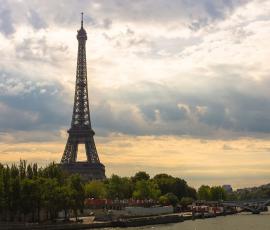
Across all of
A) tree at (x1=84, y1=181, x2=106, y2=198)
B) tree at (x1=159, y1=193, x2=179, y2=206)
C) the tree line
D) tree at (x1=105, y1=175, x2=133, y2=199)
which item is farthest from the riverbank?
tree at (x1=84, y1=181, x2=106, y2=198)

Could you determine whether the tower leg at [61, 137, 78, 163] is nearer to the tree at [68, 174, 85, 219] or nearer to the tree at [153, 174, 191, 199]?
the tree at [153, 174, 191, 199]

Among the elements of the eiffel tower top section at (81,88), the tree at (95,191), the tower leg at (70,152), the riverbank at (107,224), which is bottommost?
the riverbank at (107,224)

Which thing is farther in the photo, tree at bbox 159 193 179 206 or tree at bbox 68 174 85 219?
tree at bbox 159 193 179 206

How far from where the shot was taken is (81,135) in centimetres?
17225

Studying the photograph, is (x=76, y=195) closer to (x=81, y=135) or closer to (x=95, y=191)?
(x=95, y=191)

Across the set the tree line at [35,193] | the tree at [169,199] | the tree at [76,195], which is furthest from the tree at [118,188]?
the tree at [76,195]

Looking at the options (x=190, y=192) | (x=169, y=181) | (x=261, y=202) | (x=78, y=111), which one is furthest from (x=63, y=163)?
(x=261, y=202)

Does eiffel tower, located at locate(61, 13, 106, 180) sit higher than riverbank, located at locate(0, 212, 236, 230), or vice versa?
eiffel tower, located at locate(61, 13, 106, 180)

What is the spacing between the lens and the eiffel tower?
17075cm

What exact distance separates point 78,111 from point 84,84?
8.05 metres

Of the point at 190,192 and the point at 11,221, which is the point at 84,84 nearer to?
the point at 190,192

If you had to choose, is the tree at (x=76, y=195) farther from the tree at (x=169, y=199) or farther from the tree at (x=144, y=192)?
the tree at (x=169, y=199)

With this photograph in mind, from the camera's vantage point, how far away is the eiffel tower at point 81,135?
560ft

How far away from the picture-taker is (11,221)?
298 ft
